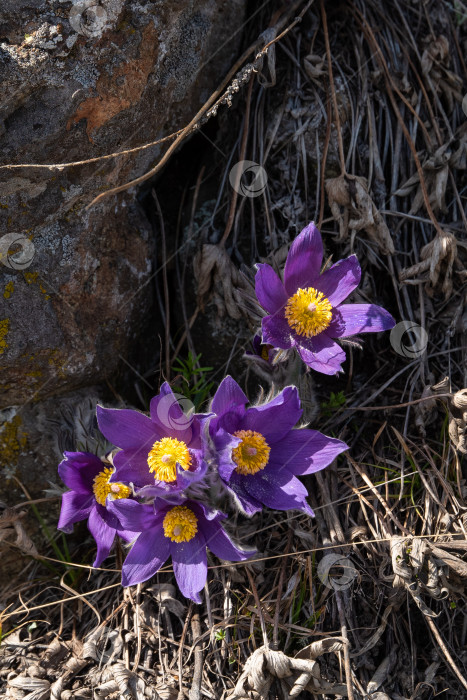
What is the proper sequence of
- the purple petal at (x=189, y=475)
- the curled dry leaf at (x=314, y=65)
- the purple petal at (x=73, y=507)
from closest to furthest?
the purple petal at (x=189, y=475)
the purple petal at (x=73, y=507)
the curled dry leaf at (x=314, y=65)

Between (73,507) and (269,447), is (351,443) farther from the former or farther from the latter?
(73,507)

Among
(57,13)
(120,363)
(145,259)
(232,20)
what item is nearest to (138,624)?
(120,363)

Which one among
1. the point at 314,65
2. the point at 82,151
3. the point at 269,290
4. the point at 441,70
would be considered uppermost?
the point at 82,151

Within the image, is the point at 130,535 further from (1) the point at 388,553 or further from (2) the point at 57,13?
(2) the point at 57,13

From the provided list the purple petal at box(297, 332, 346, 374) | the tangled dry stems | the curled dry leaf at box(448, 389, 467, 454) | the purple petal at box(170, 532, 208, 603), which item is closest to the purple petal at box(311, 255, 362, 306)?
the purple petal at box(297, 332, 346, 374)

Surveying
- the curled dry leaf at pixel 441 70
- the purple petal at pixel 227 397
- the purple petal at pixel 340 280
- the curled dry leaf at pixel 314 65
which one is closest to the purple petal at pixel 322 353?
the purple petal at pixel 340 280

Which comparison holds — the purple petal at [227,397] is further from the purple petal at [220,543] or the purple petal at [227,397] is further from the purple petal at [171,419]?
the purple petal at [220,543]

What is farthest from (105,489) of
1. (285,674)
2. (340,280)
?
(340,280)
